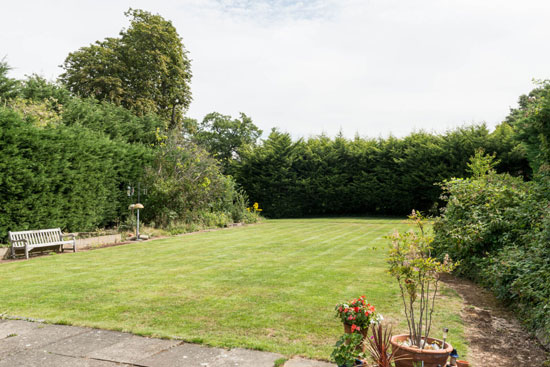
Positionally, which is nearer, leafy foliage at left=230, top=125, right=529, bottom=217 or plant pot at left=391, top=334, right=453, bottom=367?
plant pot at left=391, top=334, right=453, bottom=367

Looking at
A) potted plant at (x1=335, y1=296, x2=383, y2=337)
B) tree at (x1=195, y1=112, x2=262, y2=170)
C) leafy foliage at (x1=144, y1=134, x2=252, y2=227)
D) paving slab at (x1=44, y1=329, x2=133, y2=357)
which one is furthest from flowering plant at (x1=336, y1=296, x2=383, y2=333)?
tree at (x1=195, y1=112, x2=262, y2=170)

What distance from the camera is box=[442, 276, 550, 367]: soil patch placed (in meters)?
3.29

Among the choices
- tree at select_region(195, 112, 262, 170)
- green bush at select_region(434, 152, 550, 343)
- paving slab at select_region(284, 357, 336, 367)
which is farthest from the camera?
tree at select_region(195, 112, 262, 170)

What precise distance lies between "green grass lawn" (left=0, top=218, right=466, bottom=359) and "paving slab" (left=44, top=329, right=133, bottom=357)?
0.16 m

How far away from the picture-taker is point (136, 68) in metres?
23.4

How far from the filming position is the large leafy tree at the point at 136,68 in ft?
72.1

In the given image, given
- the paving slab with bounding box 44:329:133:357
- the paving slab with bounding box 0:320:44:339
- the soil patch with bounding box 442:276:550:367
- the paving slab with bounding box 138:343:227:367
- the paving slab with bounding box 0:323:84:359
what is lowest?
the soil patch with bounding box 442:276:550:367

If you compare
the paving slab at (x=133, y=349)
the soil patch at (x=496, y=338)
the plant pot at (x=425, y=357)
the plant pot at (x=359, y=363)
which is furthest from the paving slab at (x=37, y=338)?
the soil patch at (x=496, y=338)

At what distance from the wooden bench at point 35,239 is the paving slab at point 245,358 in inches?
295

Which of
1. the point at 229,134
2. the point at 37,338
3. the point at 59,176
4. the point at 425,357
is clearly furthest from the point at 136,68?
the point at 425,357

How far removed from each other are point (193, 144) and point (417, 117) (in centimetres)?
1345

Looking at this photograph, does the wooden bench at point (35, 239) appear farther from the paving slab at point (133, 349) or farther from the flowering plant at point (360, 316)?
the flowering plant at point (360, 316)

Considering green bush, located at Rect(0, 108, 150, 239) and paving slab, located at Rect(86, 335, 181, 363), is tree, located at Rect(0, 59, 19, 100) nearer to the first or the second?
green bush, located at Rect(0, 108, 150, 239)

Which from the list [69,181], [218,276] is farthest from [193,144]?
[218,276]
